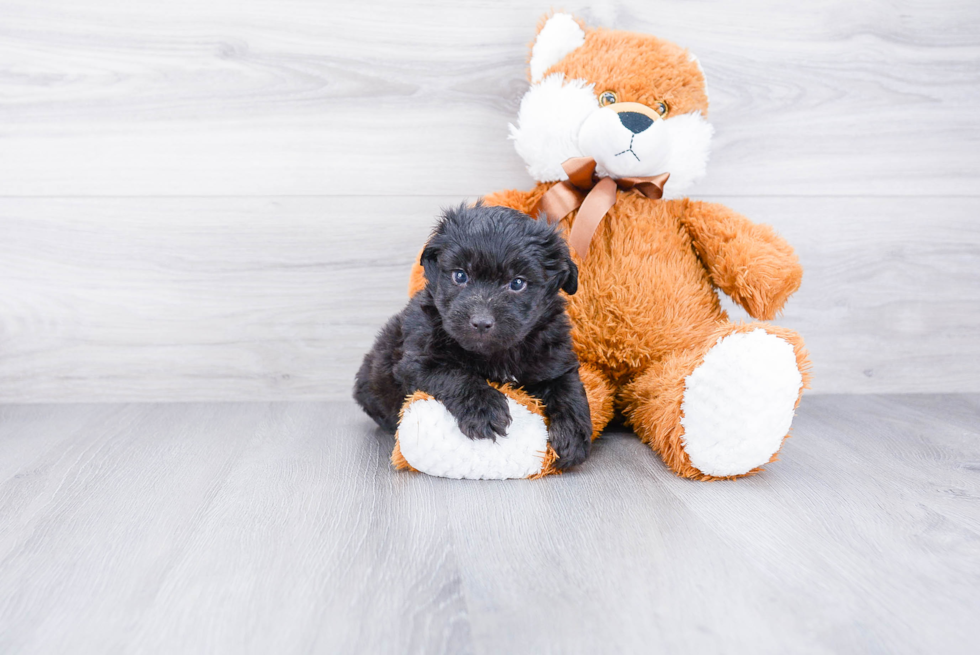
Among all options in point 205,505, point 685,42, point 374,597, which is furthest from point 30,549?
point 685,42

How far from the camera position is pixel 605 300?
1.31 meters

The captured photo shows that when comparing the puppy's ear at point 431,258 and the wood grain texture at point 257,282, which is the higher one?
the puppy's ear at point 431,258

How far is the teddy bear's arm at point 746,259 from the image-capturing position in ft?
4.10

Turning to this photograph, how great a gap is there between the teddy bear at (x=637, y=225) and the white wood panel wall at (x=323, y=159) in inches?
9.7

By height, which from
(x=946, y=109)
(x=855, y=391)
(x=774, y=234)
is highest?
(x=946, y=109)

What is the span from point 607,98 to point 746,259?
0.38m

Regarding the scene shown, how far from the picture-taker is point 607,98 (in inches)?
50.9

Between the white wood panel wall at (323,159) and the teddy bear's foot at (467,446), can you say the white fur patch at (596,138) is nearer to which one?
the white wood panel wall at (323,159)

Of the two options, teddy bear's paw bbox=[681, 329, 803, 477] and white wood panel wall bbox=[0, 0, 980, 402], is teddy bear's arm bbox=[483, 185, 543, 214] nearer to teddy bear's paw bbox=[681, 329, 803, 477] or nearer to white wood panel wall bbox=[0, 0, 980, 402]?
white wood panel wall bbox=[0, 0, 980, 402]

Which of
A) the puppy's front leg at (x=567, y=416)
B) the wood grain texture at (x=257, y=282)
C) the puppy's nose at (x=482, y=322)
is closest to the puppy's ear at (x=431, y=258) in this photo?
the puppy's nose at (x=482, y=322)

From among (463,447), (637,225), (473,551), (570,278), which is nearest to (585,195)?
(637,225)

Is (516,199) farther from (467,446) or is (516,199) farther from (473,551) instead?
(473,551)

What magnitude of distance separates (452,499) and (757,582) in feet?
1.42

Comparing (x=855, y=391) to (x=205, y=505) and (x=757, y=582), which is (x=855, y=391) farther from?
(x=205, y=505)
